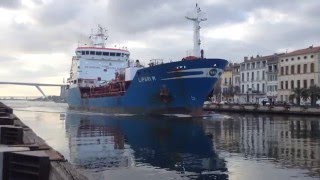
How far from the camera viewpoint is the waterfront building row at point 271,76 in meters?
74.4

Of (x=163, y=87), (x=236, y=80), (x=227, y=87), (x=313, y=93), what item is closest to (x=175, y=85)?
(x=163, y=87)

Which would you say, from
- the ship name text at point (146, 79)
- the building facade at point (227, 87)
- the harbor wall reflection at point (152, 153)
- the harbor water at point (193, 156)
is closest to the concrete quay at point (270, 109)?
the ship name text at point (146, 79)

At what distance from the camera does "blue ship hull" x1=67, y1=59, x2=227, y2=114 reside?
39.8 m

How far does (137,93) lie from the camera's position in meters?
43.6

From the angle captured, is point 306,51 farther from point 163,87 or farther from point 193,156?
point 193,156

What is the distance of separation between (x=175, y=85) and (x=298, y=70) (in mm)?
43103

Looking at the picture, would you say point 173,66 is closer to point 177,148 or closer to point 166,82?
point 166,82

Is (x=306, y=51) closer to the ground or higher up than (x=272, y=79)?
higher up

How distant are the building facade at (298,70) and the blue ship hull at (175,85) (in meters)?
35.9

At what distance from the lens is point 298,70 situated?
252ft

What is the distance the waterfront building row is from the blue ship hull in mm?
37167

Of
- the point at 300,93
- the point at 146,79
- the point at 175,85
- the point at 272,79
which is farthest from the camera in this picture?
the point at 272,79

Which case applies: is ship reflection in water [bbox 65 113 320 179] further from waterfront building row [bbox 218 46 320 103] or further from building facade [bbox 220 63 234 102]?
building facade [bbox 220 63 234 102]

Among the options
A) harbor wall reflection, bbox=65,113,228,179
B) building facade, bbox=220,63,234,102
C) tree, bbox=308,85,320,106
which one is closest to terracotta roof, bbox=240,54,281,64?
building facade, bbox=220,63,234,102
